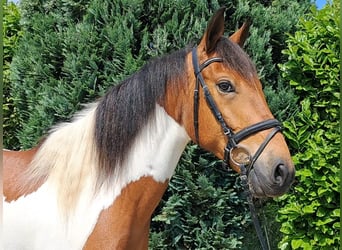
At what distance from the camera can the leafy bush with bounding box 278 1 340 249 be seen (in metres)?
3.30

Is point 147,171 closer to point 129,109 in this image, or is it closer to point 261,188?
point 129,109

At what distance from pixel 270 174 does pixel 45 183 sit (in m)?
1.02

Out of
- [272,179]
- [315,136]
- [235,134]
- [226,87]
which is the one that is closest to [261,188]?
[272,179]

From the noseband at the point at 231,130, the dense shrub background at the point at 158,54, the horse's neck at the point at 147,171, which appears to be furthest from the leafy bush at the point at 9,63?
the noseband at the point at 231,130

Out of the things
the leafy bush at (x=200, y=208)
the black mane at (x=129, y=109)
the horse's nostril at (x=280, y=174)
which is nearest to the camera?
the horse's nostril at (x=280, y=174)

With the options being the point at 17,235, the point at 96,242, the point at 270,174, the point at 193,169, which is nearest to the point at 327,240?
the point at 193,169

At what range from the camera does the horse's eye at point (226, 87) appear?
1939 mm

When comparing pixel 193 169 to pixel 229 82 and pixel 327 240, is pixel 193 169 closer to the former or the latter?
pixel 327 240

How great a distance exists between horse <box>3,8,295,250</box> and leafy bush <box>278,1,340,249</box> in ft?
4.95

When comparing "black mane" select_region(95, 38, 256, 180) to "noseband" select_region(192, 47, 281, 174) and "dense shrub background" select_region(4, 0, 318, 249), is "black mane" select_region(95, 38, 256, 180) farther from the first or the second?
"dense shrub background" select_region(4, 0, 318, 249)

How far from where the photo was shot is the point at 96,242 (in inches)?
77.3

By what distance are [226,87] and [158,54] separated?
142cm

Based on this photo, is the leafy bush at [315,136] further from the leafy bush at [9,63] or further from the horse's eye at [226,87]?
the leafy bush at [9,63]

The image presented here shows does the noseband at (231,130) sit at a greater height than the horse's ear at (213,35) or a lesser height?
lesser
